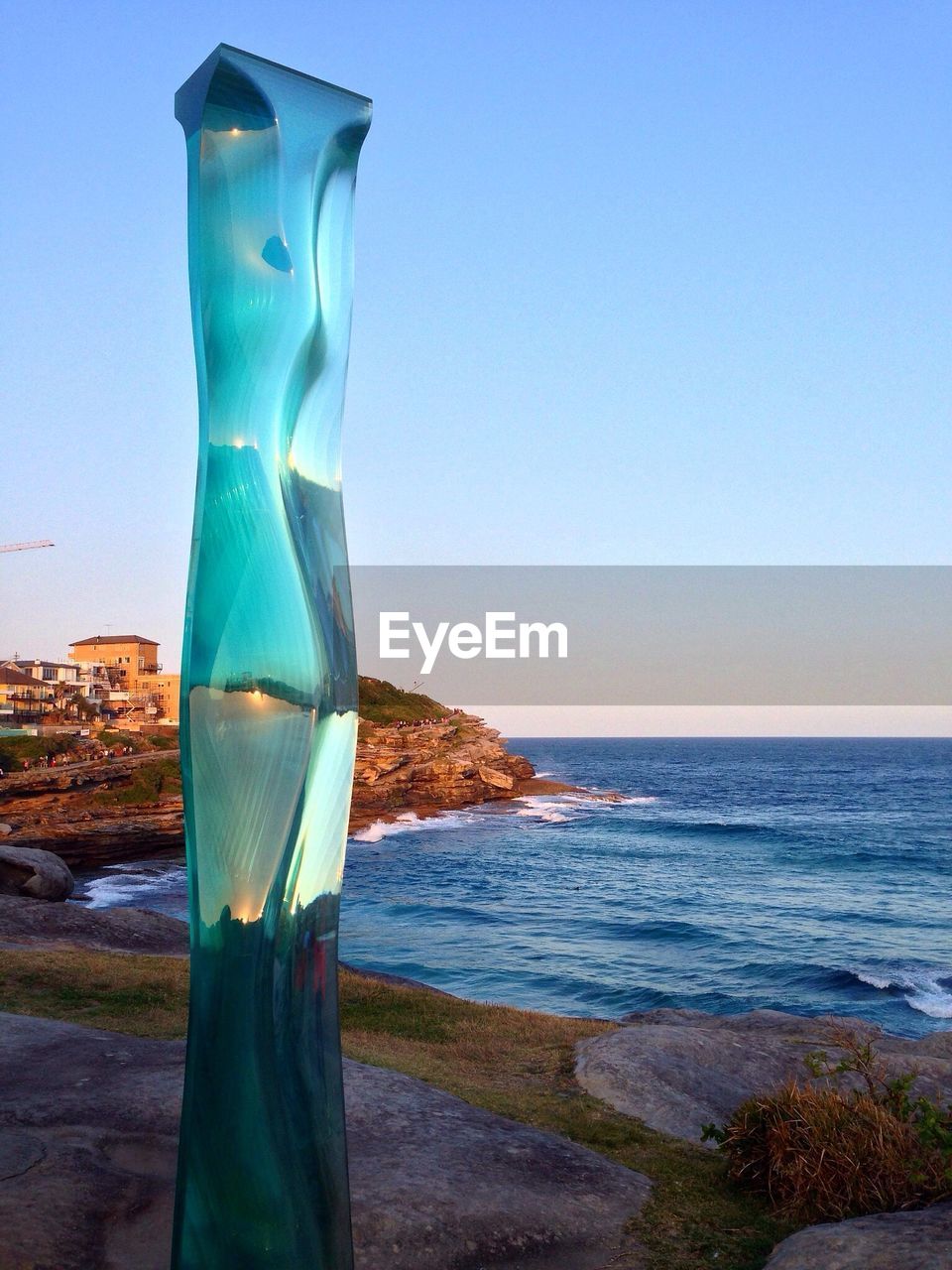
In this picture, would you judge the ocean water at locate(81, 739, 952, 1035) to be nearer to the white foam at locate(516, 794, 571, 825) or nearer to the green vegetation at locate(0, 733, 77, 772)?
the white foam at locate(516, 794, 571, 825)

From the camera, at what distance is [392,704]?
3157 inches

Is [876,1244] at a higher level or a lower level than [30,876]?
higher

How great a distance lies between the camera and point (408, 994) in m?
13.3

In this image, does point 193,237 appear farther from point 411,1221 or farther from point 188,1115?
point 411,1221

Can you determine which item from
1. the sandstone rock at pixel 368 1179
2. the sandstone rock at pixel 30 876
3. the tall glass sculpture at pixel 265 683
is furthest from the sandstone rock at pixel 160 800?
the tall glass sculpture at pixel 265 683

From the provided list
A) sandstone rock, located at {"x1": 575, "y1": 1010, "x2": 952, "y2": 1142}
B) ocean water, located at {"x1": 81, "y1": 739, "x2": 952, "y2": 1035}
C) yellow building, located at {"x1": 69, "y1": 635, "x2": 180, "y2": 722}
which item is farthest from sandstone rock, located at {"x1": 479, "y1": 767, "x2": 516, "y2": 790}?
sandstone rock, located at {"x1": 575, "y1": 1010, "x2": 952, "y2": 1142}

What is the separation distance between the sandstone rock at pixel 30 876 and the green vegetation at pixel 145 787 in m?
16.9

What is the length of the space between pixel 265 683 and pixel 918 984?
22.2 meters

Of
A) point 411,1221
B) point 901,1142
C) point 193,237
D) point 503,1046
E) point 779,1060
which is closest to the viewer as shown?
point 193,237

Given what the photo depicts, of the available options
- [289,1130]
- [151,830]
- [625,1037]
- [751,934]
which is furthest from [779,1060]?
[151,830]

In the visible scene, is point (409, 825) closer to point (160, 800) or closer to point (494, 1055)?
point (160, 800)

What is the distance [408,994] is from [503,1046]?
2.63 meters

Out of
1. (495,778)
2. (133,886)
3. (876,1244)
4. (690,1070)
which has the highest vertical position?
(876,1244)

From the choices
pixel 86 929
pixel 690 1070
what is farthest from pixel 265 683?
pixel 86 929
